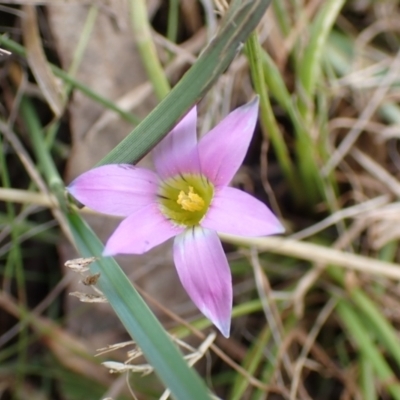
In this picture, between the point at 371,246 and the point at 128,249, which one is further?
the point at 371,246

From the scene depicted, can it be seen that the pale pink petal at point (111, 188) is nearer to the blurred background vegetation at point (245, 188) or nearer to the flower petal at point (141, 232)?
the flower petal at point (141, 232)

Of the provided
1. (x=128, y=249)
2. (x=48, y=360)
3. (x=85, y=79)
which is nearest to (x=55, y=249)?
(x=48, y=360)

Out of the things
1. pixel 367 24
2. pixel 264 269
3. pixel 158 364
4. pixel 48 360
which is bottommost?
pixel 48 360

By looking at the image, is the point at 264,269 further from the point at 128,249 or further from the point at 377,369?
the point at 128,249

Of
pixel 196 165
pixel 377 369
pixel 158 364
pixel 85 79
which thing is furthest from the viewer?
pixel 85 79

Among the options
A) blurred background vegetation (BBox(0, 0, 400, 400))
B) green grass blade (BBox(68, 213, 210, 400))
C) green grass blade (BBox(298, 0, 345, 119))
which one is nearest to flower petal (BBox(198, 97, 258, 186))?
green grass blade (BBox(68, 213, 210, 400))

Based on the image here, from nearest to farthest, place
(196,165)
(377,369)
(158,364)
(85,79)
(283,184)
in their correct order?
1. (158,364)
2. (196,165)
3. (377,369)
4. (85,79)
5. (283,184)

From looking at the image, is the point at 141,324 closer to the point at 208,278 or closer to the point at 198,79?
the point at 208,278
